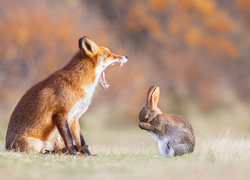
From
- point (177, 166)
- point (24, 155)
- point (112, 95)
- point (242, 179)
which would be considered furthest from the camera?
point (112, 95)

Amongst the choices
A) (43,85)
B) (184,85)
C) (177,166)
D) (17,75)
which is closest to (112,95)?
(17,75)

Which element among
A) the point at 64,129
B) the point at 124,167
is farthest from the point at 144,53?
the point at 124,167

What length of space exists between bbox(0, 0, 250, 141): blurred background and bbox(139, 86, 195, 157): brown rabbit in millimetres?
11771

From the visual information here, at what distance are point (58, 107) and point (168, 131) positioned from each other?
77.4 inches

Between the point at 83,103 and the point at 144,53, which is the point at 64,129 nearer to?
the point at 83,103

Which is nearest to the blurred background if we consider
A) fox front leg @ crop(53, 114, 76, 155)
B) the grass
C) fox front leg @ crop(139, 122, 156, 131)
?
fox front leg @ crop(139, 122, 156, 131)

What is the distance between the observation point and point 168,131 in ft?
26.6

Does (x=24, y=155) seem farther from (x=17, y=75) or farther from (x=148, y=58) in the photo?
(x=148, y=58)

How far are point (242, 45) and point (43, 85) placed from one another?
2806cm

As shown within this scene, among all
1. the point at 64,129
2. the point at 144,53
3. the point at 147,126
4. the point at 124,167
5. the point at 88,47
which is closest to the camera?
the point at 124,167

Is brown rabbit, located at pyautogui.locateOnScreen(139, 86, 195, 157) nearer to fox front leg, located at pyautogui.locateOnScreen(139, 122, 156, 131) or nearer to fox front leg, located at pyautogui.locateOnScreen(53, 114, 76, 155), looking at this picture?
fox front leg, located at pyautogui.locateOnScreen(139, 122, 156, 131)

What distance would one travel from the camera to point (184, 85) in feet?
103

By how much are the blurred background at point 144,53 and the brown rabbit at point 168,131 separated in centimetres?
1177

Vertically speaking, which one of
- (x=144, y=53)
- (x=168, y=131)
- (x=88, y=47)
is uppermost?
(x=144, y=53)
